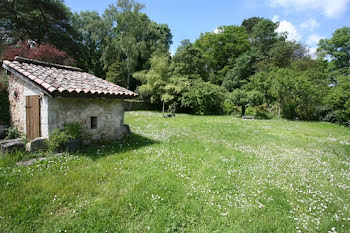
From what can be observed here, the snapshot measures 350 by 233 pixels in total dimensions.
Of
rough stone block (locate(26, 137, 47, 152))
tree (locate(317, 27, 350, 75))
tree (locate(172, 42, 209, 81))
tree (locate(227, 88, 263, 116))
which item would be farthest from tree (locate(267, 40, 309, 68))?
rough stone block (locate(26, 137, 47, 152))

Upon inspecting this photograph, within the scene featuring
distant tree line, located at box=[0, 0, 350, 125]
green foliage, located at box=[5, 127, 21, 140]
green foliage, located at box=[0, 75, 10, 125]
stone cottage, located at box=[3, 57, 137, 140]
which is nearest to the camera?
stone cottage, located at box=[3, 57, 137, 140]

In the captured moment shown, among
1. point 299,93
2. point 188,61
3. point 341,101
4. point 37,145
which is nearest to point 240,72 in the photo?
point 188,61

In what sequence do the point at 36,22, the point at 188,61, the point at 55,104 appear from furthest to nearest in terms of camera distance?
the point at 188,61 < the point at 36,22 < the point at 55,104

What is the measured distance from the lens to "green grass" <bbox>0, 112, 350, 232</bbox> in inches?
113

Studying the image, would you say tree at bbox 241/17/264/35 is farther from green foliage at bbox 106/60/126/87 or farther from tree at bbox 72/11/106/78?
tree at bbox 72/11/106/78

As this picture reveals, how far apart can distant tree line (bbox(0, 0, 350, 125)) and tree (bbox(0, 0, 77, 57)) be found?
0.30 feet

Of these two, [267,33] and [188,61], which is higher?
[267,33]

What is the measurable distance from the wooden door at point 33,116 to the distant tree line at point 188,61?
30.8ft

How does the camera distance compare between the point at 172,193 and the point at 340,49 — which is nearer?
the point at 172,193

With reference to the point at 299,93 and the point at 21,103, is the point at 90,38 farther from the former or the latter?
the point at 299,93

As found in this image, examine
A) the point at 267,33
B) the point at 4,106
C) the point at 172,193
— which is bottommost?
the point at 172,193

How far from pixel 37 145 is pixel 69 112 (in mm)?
1438

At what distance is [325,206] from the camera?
135 inches

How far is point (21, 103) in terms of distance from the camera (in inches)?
255
